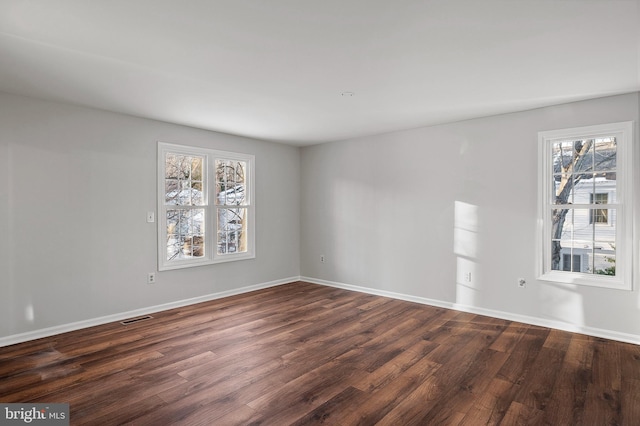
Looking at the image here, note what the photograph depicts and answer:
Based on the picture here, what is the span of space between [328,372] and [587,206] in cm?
330

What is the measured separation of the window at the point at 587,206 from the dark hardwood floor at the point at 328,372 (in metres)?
0.74

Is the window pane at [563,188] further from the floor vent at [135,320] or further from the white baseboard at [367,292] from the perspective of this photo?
the floor vent at [135,320]

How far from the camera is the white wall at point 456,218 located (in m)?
3.76

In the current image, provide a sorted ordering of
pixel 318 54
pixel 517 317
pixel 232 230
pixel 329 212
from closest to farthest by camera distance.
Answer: pixel 318 54, pixel 517 317, pixel 232 230, pixel 329 212

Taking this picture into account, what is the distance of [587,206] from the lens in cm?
376

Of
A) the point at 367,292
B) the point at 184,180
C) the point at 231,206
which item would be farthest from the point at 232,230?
the point at 367,292

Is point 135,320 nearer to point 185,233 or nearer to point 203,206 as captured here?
point 185,233

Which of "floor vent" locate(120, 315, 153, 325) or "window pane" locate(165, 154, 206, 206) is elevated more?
"window pane" locate(165, 154, 206, 206)

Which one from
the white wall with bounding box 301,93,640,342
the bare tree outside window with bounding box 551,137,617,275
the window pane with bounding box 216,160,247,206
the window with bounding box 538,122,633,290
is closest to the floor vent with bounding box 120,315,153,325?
the window pane with bounding box 216,160,247,206

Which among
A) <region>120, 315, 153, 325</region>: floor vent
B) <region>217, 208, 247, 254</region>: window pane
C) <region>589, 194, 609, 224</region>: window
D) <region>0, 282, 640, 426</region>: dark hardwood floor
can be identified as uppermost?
<region>589, 194, 609, 224</region>: window

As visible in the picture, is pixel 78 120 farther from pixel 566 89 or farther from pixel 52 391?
pixel 566 89

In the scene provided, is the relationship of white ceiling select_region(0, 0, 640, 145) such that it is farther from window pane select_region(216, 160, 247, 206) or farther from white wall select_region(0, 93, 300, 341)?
window pane select_region(216, 160, 247, 206)

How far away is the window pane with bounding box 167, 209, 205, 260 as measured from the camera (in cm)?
475

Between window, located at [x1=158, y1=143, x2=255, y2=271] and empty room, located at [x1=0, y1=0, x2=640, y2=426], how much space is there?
0.11ft
